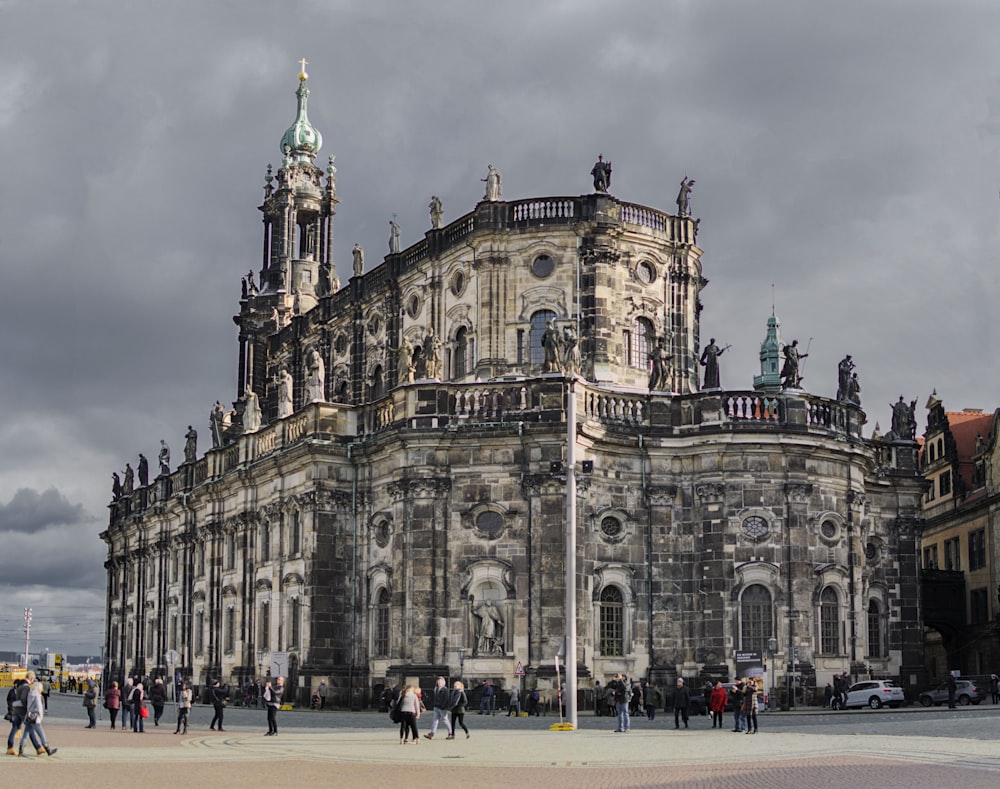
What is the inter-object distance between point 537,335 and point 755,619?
46.7 feet

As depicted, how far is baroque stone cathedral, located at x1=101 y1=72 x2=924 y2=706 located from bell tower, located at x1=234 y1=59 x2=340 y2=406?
12.1 metres

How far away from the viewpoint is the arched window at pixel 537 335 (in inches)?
2290

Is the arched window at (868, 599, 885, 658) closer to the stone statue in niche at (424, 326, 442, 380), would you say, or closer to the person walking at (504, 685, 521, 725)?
the person walking at (504, 685, 521, 725)

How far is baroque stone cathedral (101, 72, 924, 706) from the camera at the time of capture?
5159 cm

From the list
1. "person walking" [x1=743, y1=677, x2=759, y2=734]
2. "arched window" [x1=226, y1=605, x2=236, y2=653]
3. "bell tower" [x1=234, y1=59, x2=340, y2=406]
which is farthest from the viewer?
"bell tower" [x1=234, y1=59, x2=340, y2=406]

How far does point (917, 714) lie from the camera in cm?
4716

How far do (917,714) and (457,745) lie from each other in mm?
20458

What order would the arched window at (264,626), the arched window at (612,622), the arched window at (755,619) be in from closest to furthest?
the arched window at (755,619) < the arched window at (612,622) < the arched window at (264,626)

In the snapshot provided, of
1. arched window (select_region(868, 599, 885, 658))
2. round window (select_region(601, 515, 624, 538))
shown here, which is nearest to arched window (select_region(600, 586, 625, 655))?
round window (select_region(601, 515, 624, 538))

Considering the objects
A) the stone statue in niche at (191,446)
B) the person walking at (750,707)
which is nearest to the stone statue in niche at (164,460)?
the stone statue in niche at (191,446)

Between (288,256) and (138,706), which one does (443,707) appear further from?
(288,256)

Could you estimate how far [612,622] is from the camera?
171ft

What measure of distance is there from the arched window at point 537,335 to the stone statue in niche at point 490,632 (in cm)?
1119

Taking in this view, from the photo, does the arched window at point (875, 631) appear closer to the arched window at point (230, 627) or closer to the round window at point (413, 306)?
the round window at point (413, 306)
